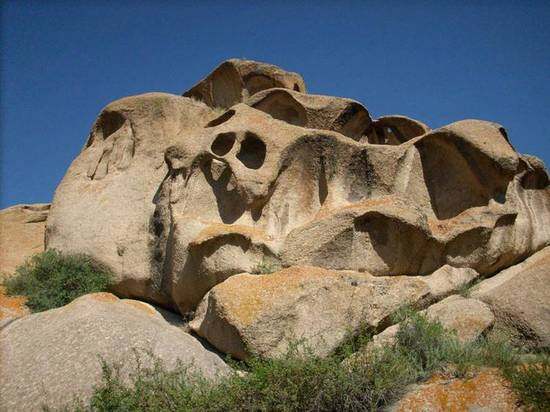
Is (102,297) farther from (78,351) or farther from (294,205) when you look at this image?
(294,205)

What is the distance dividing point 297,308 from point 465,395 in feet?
8.93

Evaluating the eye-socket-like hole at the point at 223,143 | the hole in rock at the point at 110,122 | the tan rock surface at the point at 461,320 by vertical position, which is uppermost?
the hole in rock at the point at 110,122

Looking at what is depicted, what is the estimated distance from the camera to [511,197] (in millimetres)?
11586

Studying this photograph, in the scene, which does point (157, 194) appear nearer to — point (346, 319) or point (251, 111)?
point (251, 111)

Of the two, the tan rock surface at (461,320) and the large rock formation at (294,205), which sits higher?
the large rock formation at (294,205)

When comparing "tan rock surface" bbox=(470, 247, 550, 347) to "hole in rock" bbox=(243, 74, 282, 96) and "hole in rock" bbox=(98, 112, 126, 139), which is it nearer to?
"hole in rock" bbox=(243, 74, 282, 96)

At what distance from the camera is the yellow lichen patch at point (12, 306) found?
10.8 metres

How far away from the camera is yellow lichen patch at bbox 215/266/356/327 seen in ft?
28.0

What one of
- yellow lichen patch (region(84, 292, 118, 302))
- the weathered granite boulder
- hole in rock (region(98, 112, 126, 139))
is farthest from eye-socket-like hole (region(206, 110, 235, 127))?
the weathered granite boulder

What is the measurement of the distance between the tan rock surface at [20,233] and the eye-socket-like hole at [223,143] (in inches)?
205

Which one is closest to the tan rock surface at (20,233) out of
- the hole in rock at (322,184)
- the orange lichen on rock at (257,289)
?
the orange lichen on rock at (257,289)

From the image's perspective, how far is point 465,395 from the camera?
6445 mm

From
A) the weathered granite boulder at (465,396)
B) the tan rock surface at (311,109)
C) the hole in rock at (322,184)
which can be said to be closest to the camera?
the weathered granite boulder at (465,396)

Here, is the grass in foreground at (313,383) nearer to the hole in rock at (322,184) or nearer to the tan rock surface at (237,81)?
the hole in rock at (322,184)
